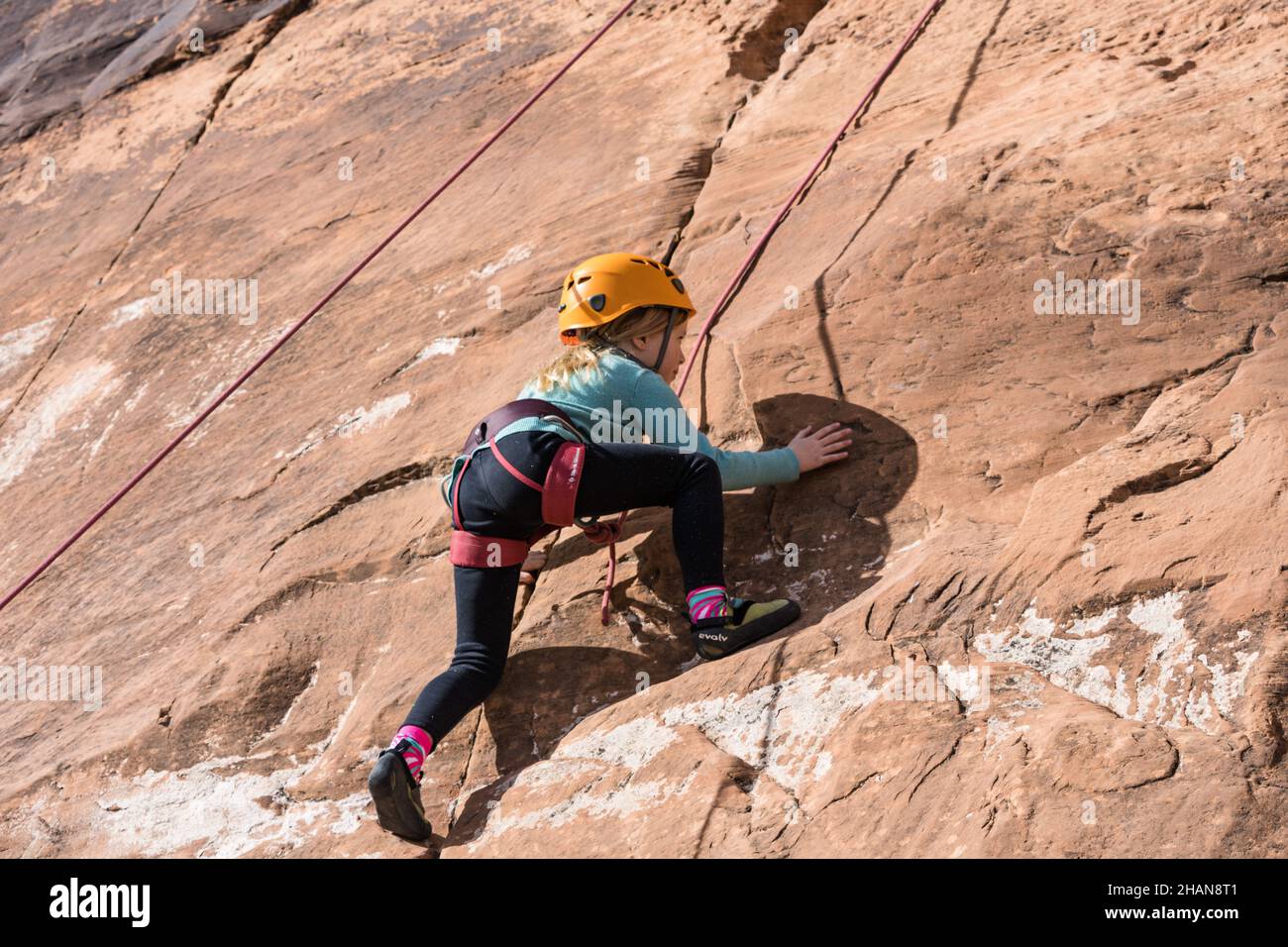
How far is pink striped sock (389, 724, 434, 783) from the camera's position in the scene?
318cm

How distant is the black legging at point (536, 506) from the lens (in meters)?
3.43

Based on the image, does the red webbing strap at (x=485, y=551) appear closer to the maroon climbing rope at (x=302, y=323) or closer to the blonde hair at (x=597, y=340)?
the blonde hair at (x=597, y=340)

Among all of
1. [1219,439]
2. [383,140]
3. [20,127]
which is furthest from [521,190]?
[20,127]

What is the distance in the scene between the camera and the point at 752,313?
14.6 ft

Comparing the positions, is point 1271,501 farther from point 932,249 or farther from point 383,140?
point 383,140

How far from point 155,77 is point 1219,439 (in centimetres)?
673

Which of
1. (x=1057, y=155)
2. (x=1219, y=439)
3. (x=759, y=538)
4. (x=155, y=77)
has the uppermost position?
(x=155, y=77)

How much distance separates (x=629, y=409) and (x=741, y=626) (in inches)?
28.6

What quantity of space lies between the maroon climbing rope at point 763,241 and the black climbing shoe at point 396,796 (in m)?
0.84

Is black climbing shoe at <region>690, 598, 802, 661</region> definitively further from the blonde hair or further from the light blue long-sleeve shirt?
the blonde hair

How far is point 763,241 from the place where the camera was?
467cm

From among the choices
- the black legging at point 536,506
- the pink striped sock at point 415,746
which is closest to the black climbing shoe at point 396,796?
the pink striped sock at point 415,746

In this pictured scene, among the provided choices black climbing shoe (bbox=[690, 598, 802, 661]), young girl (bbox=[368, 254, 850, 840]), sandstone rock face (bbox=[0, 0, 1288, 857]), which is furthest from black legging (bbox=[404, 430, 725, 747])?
sandstone rock face (bbox=[0, 0, 1288, 857])

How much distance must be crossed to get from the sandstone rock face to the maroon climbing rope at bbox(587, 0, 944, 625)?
65 mm
